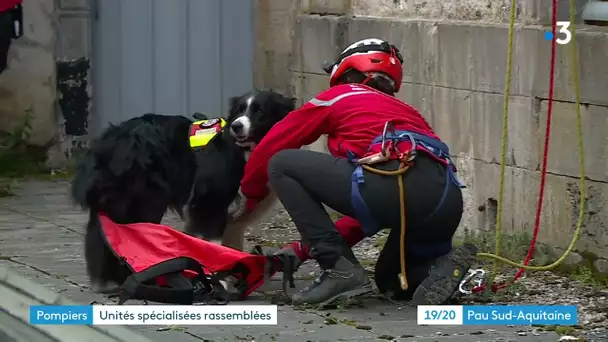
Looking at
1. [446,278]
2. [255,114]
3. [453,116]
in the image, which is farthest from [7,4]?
[446,278]

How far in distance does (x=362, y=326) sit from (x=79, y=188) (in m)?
1.50

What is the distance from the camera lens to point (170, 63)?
32.1ft

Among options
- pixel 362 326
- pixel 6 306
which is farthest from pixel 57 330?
pixel 362 326

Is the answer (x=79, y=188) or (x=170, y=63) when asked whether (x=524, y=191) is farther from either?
(x=170, y=63)

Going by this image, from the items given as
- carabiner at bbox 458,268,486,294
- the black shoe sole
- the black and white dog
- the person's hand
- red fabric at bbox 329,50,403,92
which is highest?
red fabric at bbox 329,50,403,92

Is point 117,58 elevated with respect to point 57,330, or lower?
elevated

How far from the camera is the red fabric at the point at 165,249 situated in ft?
18.9

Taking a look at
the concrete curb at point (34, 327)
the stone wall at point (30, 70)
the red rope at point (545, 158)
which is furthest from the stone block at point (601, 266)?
the stone wall at point (30, 70)

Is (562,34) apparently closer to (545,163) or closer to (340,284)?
(545,163)

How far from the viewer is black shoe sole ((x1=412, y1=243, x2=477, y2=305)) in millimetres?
5555

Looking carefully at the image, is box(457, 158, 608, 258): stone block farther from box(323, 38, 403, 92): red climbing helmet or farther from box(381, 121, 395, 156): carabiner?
box(381, 121, 395, 156): carabiner

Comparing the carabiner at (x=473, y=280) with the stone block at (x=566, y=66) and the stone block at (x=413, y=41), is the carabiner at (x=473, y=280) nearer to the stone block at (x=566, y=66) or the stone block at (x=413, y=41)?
the stone block at (x=566, y=66)

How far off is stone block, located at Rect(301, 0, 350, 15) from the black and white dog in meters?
2.39

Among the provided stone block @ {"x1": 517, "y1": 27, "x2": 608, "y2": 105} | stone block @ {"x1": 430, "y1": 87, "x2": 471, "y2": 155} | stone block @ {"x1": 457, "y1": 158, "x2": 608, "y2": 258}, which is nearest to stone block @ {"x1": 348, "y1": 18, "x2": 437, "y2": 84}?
stone block @ {"x1": 430, "y1": 87, "x2": 471, "y2": 155}
